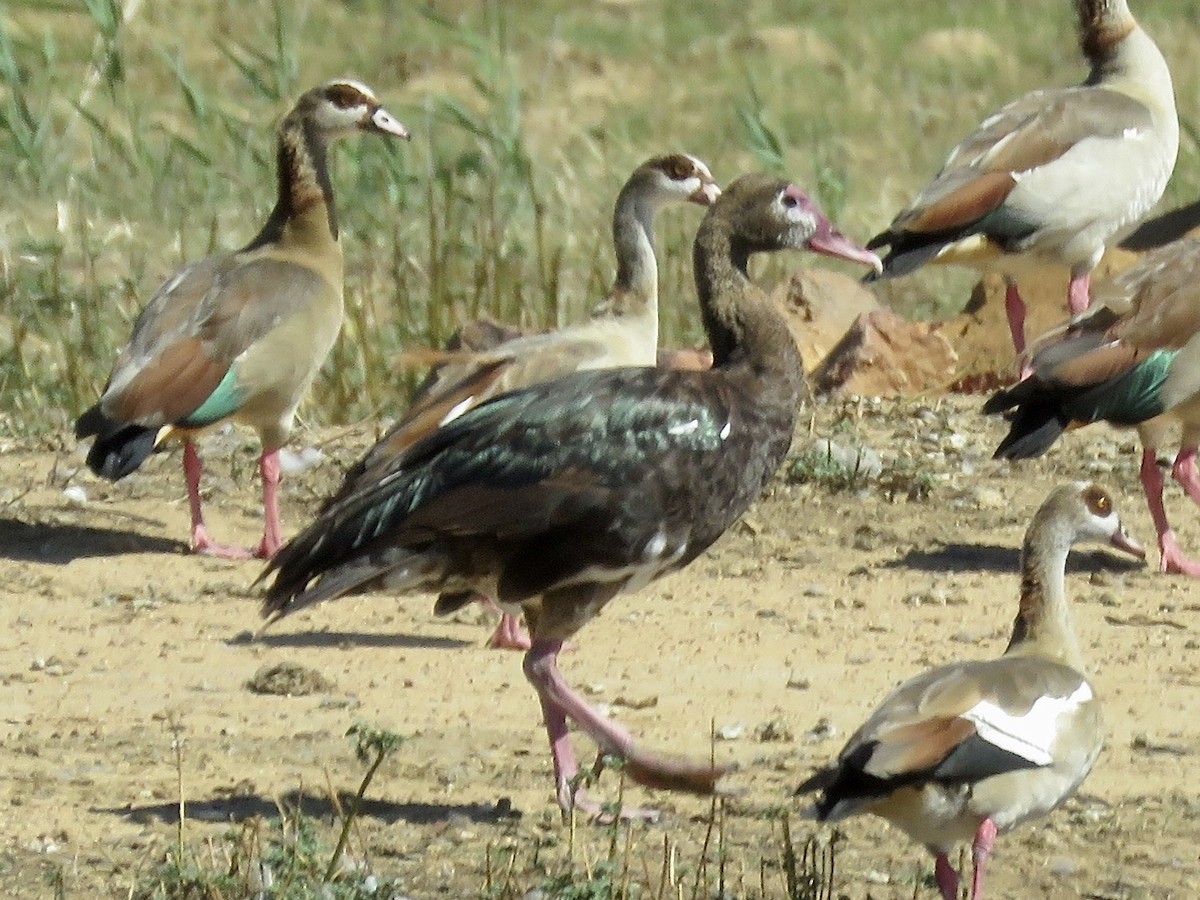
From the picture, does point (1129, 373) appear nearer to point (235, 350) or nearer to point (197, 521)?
point (235, 350)

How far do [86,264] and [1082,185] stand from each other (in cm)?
420

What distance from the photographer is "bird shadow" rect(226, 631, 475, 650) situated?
6.86 m

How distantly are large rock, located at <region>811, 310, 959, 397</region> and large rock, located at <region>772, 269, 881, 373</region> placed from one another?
0.35 m

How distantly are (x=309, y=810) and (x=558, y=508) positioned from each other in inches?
34.0

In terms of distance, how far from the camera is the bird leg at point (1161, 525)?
299 inches

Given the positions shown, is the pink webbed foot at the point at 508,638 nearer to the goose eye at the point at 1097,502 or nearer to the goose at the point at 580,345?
the goose at the point at 580,345

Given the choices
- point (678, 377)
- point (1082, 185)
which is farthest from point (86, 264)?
point (678, 377)

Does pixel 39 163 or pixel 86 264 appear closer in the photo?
pixel 86 264

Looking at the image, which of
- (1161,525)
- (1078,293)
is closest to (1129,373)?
(1161,525)

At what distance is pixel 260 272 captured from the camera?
8305mm

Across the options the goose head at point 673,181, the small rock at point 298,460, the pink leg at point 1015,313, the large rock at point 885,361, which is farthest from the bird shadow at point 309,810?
the pink leg at point 1015,313

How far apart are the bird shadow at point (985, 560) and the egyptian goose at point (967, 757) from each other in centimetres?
241

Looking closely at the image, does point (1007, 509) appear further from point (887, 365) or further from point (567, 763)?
point (567, 763)

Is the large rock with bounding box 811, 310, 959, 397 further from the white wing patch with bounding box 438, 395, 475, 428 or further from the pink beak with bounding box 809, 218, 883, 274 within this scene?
the pink beak with bounding box 809, 218, 883, 274
